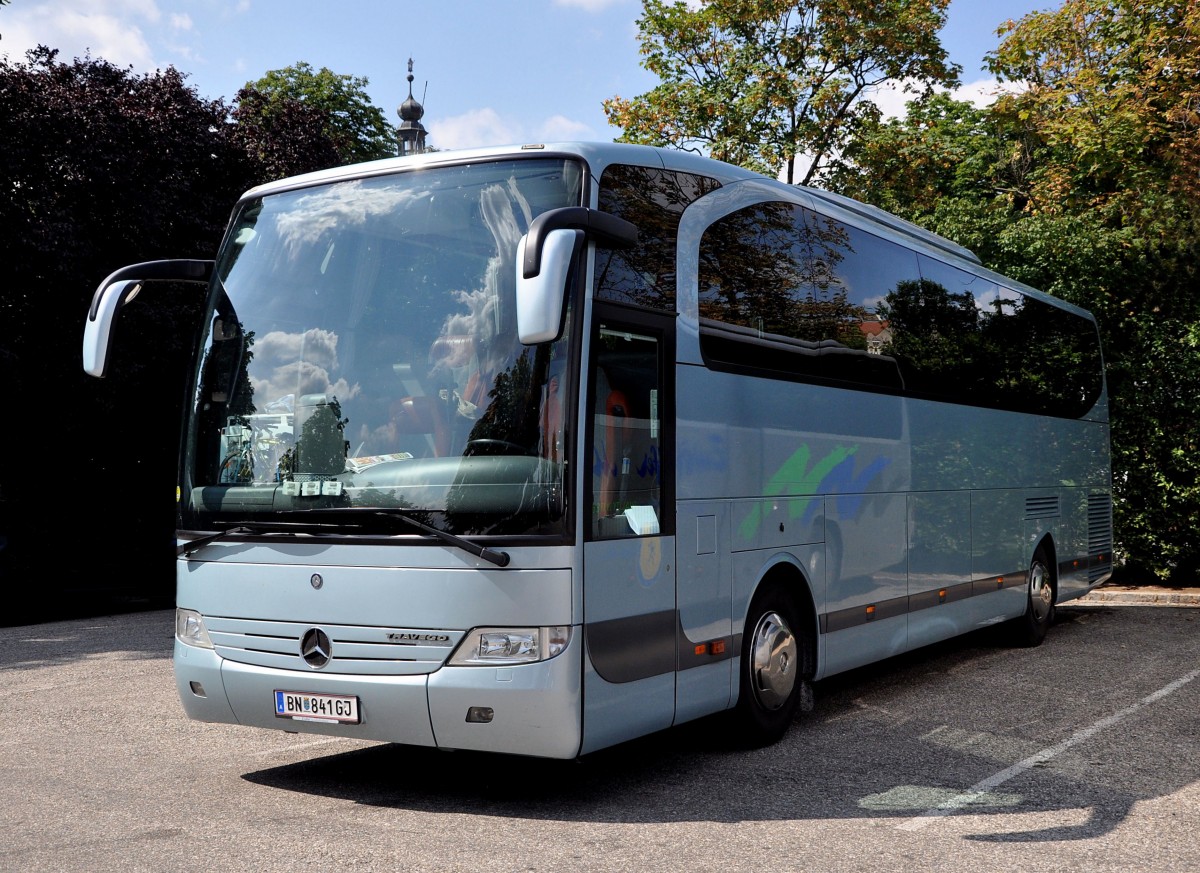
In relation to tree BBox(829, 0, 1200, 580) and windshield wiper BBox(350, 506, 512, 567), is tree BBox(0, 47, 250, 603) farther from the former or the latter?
windshield wiper BBox(350, 506, 512, 567)

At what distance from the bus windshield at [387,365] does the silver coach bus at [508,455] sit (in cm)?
1

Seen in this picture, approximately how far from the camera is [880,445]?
31.3ft

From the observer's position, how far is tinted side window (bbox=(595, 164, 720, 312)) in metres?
6.66

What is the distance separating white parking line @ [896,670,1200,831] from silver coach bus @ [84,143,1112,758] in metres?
1.36

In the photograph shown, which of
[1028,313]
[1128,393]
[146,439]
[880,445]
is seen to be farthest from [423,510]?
[146,439]

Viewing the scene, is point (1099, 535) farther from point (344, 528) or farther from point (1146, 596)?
point (344, 528)

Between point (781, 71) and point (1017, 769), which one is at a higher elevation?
point (781, 71)

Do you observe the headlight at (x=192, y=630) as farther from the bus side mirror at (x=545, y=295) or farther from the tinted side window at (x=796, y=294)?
the tinted side window at (x=796, y=294)

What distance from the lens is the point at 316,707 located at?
6.37m

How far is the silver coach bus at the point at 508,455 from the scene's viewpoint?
609cm

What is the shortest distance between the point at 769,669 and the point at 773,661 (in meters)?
0.06

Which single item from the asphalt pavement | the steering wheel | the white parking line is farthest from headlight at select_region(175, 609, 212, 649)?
the asphalt pavement

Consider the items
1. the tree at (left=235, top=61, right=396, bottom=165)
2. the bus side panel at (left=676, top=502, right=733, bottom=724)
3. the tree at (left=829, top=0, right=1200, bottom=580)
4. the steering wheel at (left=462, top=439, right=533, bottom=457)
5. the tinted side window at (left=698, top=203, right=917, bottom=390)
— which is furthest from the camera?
the tree at (left=235, top=61, right=396, bottom=165)

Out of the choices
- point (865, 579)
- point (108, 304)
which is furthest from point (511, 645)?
point (865, 579)
